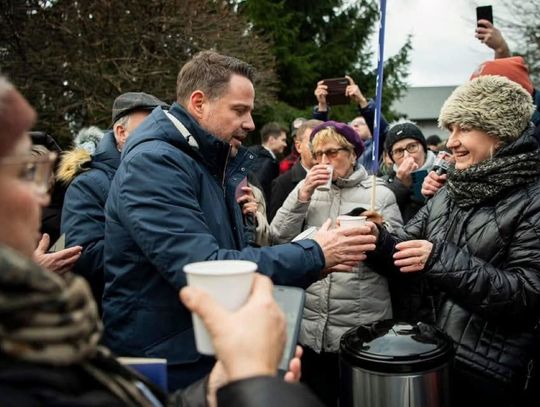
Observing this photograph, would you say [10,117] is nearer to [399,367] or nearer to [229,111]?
→ [229,111]

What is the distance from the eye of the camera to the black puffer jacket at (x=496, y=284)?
2.40m

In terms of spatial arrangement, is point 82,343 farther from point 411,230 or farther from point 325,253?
point 411,230

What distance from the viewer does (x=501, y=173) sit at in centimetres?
258

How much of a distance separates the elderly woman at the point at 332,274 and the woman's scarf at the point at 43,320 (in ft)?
7.85

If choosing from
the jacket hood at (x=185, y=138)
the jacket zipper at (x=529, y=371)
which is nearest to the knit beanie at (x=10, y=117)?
the jacket hood at (x=185, y=138)

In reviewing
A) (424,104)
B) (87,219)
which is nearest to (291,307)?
(87,219)

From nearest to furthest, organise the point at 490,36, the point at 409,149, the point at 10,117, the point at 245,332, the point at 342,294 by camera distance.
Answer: the point at 10,117 → the point at 245,332 → the point at 342,294 → the point at 490,36 → the point at 409,149

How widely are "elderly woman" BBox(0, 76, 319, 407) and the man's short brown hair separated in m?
1.37

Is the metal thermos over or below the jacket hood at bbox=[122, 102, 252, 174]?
below

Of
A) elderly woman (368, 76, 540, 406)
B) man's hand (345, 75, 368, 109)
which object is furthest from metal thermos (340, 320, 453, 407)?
man's hand (345, 75, 368, 109)

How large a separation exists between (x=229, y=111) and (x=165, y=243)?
809 millimetres

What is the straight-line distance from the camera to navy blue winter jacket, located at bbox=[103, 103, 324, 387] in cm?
193

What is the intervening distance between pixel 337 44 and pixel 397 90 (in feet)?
8.65

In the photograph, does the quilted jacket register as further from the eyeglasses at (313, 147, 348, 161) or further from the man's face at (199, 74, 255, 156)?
the man's face at (199, 74, 255, 156)
